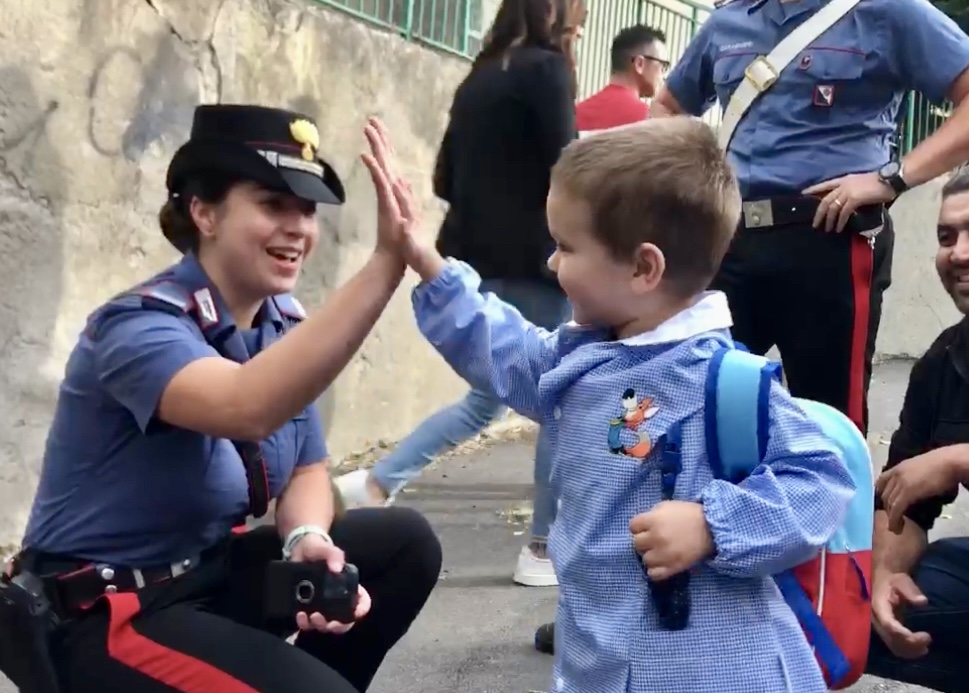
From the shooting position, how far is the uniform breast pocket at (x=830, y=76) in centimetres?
340

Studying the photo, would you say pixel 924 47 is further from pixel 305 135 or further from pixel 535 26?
pixel 305 135

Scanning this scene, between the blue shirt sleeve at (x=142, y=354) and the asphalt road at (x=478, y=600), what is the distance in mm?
1473

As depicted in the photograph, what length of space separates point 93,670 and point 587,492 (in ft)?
2.89

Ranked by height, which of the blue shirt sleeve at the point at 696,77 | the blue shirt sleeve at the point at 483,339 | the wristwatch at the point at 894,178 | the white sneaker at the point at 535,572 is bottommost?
the white sneaker at the point at 535,572

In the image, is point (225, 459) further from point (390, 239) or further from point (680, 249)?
point (680, 249)

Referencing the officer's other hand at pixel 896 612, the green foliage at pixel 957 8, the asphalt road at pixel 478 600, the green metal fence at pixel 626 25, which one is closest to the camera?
the officer's other hand at pixel 896 612

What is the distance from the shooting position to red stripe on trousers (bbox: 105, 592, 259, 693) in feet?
7.45

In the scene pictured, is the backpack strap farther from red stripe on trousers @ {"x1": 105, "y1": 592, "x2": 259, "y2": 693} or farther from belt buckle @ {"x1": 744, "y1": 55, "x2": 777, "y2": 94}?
belt buckle @ {"x1": 744, "y1": 55, "x2": 777, "y2": 94}

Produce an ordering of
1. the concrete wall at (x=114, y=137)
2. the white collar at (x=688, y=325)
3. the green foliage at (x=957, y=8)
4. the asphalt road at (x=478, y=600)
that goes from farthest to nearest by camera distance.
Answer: the green foliage at (x=957, y=8)
the concrete wall at (x=114, y=137)
the asphalt road at (x=478, y=600)
the white collar at (x=688, y=325)

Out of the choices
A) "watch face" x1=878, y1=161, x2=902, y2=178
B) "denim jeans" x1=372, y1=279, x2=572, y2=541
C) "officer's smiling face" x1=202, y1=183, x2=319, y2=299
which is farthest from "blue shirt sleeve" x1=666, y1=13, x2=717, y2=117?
"officer's smiling face" x1=202, y1=183, x2=319, y2=299

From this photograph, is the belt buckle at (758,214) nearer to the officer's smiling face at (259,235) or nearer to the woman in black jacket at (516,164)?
the woman in black jacket at (516,164)

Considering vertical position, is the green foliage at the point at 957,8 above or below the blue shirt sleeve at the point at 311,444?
above

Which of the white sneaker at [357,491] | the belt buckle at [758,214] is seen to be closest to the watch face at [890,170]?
the belt buckle at [758,214]

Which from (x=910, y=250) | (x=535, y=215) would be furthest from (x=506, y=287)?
(x=910, y=250)
